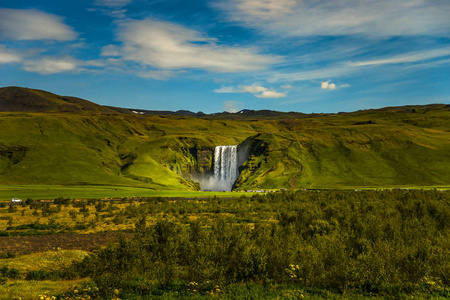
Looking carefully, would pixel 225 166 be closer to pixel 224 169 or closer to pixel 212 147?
pixel 224 169

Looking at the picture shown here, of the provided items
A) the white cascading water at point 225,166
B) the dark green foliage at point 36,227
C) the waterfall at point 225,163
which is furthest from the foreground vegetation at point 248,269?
the waterfall at point 225,163

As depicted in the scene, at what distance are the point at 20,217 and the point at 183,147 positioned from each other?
104514 millimetres

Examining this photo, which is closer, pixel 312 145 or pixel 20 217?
pixel 20 217

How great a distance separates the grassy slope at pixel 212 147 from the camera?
99.4m

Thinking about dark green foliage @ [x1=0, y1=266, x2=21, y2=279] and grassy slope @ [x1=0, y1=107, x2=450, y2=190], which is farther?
grassy slope @ [x1=0, y1=107, x2=450, y2=190]

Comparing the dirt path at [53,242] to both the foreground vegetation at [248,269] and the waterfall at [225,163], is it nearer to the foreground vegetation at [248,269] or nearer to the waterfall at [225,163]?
the foreground vegetation at [248,269]

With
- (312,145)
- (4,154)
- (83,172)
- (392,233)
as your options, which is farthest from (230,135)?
(392,233)

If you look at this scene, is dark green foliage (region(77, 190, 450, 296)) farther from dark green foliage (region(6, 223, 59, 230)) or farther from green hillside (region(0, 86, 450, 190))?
green hillside (region(0, 86, 450, 190))

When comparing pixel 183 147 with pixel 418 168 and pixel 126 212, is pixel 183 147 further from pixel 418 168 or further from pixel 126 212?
pixel 126 212

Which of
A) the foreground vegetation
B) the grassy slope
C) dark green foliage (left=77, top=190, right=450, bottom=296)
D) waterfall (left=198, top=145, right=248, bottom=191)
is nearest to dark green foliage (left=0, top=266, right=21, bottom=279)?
the foreground vegetation

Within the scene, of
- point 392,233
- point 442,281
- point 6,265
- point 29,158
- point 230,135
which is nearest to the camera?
point 442,281

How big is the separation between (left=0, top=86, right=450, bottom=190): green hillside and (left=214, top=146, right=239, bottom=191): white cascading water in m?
4.36

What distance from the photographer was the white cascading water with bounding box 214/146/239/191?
5177 inches

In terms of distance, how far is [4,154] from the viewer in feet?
343
